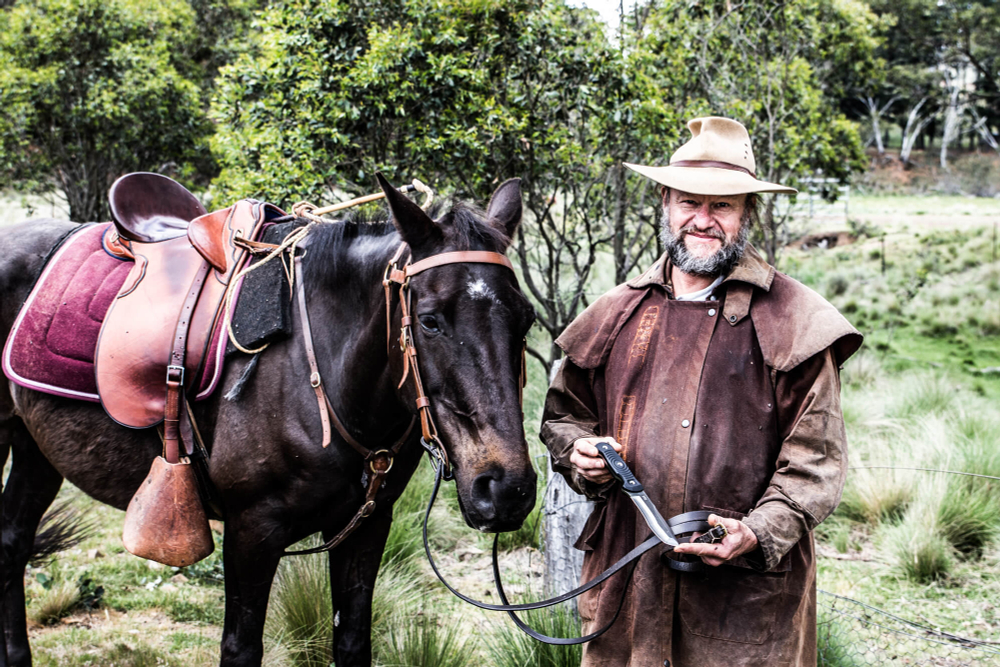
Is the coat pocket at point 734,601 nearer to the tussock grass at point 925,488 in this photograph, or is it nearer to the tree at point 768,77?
the tussock grass at point 925,488

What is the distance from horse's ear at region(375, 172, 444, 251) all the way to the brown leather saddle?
2.64 ft

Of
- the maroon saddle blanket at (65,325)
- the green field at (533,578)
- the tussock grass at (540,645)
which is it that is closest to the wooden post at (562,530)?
the tussock grass at (540,645)

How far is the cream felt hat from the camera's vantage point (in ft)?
7.67

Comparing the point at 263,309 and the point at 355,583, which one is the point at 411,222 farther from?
the point at 355,583

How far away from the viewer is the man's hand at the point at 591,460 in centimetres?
223

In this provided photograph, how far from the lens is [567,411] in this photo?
8.51 feet

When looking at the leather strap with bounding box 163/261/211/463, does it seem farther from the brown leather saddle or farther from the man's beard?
the man's beard

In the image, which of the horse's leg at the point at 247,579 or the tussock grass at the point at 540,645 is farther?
the tussock grass at the point at 540,645

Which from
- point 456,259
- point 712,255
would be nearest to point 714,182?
point 712,255

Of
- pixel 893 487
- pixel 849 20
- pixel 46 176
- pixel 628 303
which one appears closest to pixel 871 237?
pixel 849 20

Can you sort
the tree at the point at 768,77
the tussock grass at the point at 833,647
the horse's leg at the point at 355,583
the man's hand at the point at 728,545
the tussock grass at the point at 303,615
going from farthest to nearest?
the tree at the point at 768,77 → the tussock grass at the point at 303,615 → the tussock grass at the point at 833,647 → the horse's leg at the point at 355,583 → the man's hand at the point at 728,545

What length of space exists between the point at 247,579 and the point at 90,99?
8259 millimetres

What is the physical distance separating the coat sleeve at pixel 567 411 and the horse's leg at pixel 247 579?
978 millimetres

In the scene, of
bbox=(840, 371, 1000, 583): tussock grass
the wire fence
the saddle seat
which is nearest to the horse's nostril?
the saddle seat
